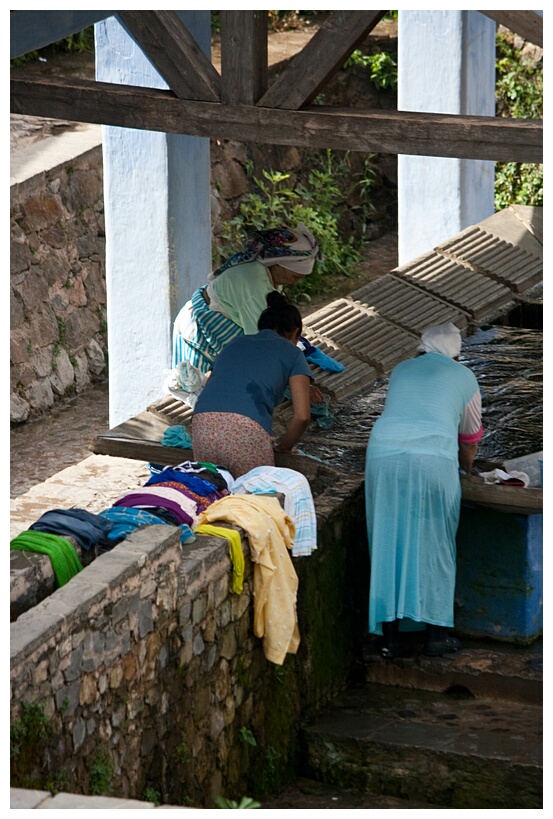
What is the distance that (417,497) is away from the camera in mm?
6117

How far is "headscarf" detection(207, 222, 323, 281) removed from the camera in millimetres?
7520

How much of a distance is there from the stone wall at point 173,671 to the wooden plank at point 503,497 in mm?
570

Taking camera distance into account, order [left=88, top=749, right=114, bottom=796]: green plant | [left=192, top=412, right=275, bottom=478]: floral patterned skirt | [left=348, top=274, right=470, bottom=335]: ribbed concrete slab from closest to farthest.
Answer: [left=88, top=749, right=114, bottom=796]: green plant → [left=192, top=412, right=275, bottom=478]: floral patterned skirt → [left=348, top=274, right=470, bottom=335]: ribbed concrete slab

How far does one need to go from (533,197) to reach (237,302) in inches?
328

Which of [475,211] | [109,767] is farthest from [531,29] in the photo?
[475,211]

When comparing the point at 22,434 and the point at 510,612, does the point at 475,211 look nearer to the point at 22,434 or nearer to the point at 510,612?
the point at 22,434

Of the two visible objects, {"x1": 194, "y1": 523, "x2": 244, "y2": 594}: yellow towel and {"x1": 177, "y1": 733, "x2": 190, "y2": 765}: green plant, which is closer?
{"x1": 177, "y1": 733, "x2": 190, "y2": 765}: green plant

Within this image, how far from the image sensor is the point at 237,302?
7.47 meters

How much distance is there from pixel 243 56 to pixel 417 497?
6.71ft

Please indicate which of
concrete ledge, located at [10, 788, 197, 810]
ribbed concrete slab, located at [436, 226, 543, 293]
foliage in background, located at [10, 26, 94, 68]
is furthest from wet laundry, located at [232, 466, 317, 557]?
foliage in background, located at [10, 26, 94, 68]

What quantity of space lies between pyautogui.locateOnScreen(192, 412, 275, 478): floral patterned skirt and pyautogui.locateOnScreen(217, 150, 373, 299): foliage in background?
251 inches

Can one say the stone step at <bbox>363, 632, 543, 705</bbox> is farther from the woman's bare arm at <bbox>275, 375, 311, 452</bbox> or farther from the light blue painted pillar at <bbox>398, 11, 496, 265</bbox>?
the light blue painted pillar at <bbox>398, 11, 496, 265</bbox>

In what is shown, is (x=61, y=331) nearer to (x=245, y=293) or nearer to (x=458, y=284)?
(x=458, y=284)

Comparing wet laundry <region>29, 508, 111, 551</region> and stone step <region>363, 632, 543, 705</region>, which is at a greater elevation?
wet laundry <region>29, 508, 111, 551</region>
